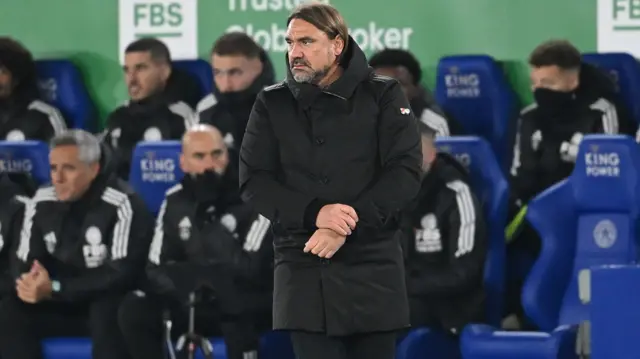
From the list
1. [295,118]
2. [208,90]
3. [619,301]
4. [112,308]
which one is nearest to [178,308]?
[112,308]

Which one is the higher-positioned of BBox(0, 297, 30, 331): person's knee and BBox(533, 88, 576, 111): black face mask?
BBox(533, 88, 576, 111): black face mask

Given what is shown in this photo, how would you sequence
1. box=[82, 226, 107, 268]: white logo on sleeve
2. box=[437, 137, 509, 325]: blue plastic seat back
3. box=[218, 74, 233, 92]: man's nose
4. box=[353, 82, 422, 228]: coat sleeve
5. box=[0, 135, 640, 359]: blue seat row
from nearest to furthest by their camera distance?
box=[353, 82, 422, 228]: coat sleeve
box=[0, 135, 640, 359]: blue seat row
box=[437, 137, 509, 325]: blue plastic seat back
box=[82, 226, 107, 268]: white logo on sleeve
box=[218, 74, 233, 92]: man's nose

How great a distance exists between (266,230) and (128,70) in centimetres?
189

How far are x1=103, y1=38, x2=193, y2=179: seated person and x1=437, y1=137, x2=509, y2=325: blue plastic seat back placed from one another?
73.4 inches

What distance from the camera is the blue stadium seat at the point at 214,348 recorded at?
7145 millimetres

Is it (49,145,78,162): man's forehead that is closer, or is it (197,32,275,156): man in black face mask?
(49,145,78,162): man's forehead

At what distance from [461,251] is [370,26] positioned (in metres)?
2.22

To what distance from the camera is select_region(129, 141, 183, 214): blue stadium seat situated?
25.8 ft

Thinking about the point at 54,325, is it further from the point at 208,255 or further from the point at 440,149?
the point at 440,149

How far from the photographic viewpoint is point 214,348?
7.13 m

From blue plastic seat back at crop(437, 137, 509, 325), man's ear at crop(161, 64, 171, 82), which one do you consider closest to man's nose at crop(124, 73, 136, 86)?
man's ear at crop(161, 64, 171, 82)

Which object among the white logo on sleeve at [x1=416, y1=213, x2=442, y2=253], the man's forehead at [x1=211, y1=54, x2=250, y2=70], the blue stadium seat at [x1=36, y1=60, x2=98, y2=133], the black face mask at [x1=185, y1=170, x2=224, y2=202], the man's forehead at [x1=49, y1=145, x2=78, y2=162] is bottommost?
the white logo on sleeve at [x1=416, y1=213, x2=442, y2=253]

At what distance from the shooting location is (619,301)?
18.5ft

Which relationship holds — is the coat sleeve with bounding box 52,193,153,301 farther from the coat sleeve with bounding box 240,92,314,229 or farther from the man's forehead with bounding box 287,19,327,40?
the man's forehead with bounding box 287,19,327,40
